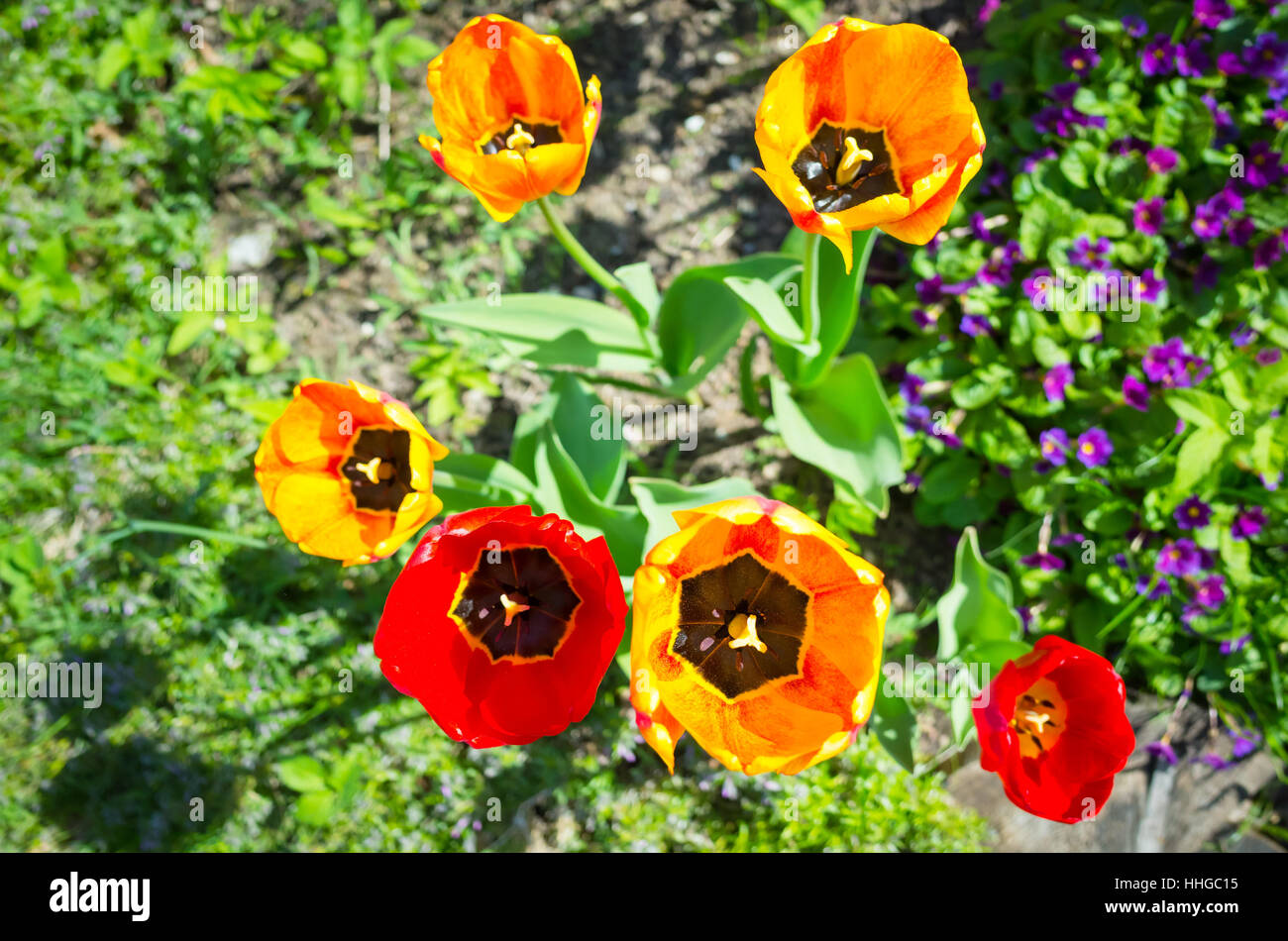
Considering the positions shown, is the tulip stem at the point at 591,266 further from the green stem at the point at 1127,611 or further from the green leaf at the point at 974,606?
the green stem at the point at 1127,611

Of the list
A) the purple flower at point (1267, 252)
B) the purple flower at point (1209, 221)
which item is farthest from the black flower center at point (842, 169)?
the purple flower at point (1267, 252)

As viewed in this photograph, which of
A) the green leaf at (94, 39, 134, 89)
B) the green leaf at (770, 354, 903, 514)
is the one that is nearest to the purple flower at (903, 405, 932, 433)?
the green leaf at (770, 354, 903, 514)

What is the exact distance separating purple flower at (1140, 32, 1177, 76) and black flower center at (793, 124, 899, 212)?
1390mm

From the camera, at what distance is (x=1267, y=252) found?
2.25 m

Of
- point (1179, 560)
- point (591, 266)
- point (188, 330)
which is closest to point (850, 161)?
point (591, 266)

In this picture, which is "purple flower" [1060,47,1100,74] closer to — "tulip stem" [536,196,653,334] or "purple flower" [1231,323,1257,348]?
"purple flower" [1231,323,1257,348]

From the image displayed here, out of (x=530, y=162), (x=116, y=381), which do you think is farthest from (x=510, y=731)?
(x=116, y=381)

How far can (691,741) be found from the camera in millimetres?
2588

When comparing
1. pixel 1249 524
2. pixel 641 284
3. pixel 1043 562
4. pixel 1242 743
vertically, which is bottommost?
pixel 1242 743

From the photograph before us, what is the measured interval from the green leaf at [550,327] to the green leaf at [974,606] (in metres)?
0.91

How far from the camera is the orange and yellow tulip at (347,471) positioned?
4.95ft

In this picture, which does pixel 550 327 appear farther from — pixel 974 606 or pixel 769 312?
pixel 974 606

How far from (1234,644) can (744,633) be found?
1711 millimetres
